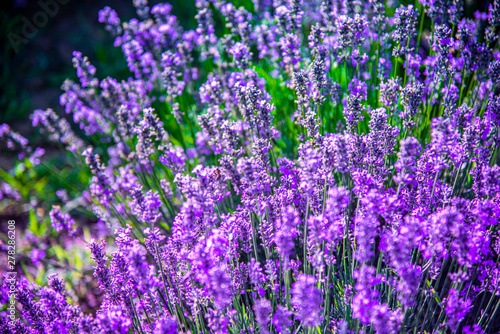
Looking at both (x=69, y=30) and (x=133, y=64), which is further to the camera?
(x=69, y=30)

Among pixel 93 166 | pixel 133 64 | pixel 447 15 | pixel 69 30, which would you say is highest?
pixel 69 30

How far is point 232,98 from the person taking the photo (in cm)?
346

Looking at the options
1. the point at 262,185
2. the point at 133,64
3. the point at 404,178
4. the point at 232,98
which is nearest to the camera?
the point at 404,178

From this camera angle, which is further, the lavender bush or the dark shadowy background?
the dark shadowy background

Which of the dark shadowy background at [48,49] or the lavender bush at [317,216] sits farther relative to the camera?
the dark shadowy background at [48,49]

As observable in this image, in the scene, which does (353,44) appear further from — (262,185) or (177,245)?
(177,245)

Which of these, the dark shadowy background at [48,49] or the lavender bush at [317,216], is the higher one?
the dark shadowy background at [48,49]

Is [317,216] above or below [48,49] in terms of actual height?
below

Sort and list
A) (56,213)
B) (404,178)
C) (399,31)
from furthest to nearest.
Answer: (56,213), (399,31), (404,178)

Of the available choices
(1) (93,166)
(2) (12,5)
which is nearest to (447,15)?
(1) (93,166)

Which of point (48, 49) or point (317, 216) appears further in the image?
point (48, 49)

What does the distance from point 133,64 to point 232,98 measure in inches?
55.9

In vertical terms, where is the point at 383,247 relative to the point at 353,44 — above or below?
below

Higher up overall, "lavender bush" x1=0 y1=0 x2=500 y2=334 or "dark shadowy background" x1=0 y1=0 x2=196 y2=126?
"dark shadowy background" x1=0 y1=0 x2=196 y2=126
